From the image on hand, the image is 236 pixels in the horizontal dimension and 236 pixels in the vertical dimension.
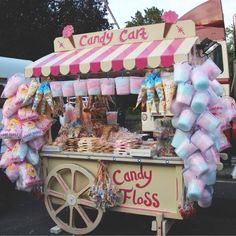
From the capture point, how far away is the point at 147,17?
27.1 metres

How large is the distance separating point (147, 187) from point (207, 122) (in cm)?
93

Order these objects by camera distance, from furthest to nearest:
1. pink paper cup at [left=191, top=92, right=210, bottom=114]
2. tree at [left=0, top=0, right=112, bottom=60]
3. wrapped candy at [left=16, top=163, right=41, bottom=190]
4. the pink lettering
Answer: tree at [left=0, top=0, right=112, bottom=60], the pink lettering, wrapped candy at [left=16, top=163, right=41, bottom=190], pink paper cup at [left=191, top=92, right=210, bottom=114]

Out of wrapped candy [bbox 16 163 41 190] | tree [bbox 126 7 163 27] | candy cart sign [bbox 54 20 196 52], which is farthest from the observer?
tree [bbox 126 7 163 27]

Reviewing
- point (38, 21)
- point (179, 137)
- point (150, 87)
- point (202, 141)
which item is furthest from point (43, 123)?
point (38, 21)

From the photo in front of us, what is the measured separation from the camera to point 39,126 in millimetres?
4492

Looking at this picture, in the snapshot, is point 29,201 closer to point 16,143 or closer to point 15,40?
point 16,143

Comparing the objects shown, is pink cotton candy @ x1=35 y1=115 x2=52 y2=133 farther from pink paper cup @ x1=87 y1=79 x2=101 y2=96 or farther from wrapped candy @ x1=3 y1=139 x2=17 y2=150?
pink paper cup @ x1=87 y1=79 x2=101 y2=96

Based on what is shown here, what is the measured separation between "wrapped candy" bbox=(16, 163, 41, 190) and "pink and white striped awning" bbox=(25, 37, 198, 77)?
1.00 meters

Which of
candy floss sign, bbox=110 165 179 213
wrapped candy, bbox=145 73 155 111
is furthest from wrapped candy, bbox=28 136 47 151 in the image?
wrapped candy, bbox=145 73 155 111

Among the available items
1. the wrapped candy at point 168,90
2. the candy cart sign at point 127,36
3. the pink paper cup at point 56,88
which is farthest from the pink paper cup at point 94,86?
the wrapped candy at point 168,90

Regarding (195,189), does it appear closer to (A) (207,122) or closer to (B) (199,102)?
(A) (207,122)

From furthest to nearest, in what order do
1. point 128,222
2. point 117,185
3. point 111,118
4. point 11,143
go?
1. point 111,118
2. point 128,222
3. point 11,143
4. point 117,185

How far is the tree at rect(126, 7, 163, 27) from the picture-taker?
26.5 metres

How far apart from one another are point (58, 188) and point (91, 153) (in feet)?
2.10
